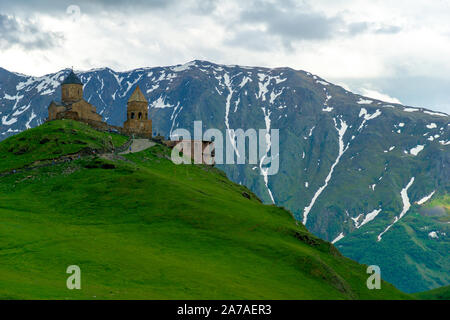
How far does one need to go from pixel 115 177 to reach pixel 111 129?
57073mm

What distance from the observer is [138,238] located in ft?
249

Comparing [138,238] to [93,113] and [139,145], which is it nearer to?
[139,145]

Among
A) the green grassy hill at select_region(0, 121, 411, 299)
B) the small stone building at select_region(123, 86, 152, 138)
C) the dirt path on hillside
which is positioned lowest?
the green grassy hill at select_region(0, 121, 411, 299)

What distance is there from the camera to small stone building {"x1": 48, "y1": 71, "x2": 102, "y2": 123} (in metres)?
157

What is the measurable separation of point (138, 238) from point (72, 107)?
312 feet

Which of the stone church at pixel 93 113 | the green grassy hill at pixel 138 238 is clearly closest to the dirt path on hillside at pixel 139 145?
the stone church at pixel 93 113

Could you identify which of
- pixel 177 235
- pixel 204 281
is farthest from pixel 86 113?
pixel 204 281

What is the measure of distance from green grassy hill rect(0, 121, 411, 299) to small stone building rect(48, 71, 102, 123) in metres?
28.3

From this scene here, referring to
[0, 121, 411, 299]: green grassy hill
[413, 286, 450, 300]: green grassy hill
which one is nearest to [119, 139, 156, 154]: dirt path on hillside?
[0, 121, 411, 299]: green grassy hill

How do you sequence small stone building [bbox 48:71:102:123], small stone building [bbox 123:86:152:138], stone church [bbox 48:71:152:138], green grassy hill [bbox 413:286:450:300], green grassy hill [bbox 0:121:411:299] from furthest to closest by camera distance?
small stone building [bbox 123:86:152:138], small stone building [bbox 48:71:102:123], stone church [bbox 48:71:152:138], green grassy hill [bbox 413:286:450:300], green grassy hill [bbox 0:121:411:299]

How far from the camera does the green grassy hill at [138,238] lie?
54.3 metres

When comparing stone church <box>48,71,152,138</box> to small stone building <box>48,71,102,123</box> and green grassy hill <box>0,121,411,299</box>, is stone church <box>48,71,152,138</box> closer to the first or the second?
small stone building <box>48,71,102,123</box>

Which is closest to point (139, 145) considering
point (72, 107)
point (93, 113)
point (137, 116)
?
point (137, 116)

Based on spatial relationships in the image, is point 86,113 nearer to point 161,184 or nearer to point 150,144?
point 150,144
